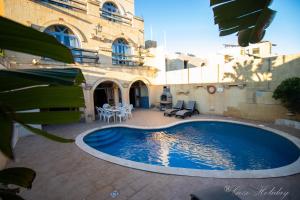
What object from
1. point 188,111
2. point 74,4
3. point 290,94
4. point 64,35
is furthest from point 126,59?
point 290,94

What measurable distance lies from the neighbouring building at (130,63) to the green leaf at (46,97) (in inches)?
342

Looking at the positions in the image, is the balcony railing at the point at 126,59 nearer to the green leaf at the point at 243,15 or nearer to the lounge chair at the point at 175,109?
the lounge chair at the point at 175,109

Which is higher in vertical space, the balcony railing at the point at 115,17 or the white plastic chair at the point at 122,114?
the balcony railing at the point at 115,17

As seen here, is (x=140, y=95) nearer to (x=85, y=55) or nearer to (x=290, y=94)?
(x=85, y=55)

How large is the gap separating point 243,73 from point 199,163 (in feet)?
25.9

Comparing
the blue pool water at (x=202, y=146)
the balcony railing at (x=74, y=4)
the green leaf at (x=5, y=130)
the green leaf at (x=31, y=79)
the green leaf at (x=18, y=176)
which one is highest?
the balcony railing at (x=74, y=4)

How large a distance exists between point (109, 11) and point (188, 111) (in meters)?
12.5

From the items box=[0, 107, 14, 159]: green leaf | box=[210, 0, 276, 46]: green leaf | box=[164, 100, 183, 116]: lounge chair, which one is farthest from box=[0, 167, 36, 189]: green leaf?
box=[164, 100, 183, 116]: lounge chair

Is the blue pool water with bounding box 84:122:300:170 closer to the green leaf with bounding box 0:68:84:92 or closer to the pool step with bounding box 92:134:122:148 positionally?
the pool step with bounding box 92:134:122:148

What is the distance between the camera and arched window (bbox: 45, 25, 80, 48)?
1152 cm

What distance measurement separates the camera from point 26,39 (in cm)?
59

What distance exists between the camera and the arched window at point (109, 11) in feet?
50.1

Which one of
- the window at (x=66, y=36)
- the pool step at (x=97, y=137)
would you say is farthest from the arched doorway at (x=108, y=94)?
the pool step at (x=97, y=137)

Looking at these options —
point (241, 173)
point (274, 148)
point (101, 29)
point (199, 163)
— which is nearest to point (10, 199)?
point (241, 173)
